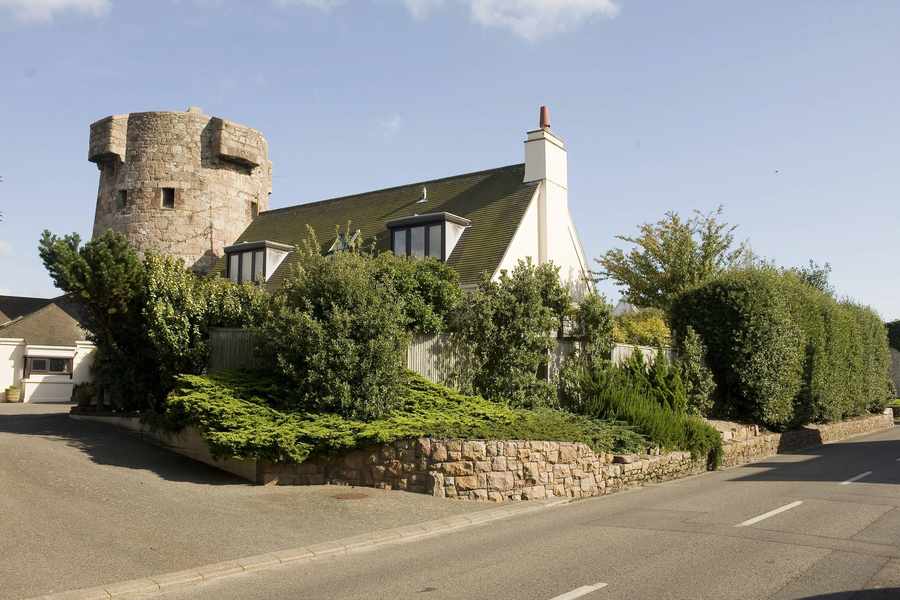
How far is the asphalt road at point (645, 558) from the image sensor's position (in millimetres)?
7688

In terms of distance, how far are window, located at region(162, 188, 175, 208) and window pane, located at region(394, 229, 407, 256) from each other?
14010 mm

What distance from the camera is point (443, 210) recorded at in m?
29.1

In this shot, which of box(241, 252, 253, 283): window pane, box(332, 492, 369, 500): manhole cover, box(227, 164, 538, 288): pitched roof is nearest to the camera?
box(332, 492, 369, 500): manhole cover

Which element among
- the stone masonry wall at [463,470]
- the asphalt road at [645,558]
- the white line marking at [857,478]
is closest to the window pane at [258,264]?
the stone masonry wall at [463,470]

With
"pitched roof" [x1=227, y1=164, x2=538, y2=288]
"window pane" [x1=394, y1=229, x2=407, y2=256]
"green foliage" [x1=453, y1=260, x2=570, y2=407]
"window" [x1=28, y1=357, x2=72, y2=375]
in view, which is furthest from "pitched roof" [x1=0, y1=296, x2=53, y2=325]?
"green foliage" [x1=453, y1=260, x2=570, y2=407]

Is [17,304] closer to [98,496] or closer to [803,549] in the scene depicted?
[98,496]

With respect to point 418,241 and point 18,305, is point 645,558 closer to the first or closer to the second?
point 418,241

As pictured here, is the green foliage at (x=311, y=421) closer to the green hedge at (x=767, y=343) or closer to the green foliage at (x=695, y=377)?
the green foliage at (x=695, y=377)

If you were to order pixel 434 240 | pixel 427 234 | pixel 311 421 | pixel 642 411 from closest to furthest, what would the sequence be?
pixel 311 421, pixel 642 411, pixel 434 240, pixel 427 234

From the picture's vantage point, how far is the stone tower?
3534cm

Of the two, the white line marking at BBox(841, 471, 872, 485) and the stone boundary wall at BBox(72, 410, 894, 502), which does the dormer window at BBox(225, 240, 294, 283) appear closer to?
the stone boundary wall at BBox(72, 410, 894, 502)

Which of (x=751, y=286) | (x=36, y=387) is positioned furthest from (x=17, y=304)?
(x=751, y=286)

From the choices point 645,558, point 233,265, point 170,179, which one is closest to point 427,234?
point 233,265

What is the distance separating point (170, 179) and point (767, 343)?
90.5 ft
